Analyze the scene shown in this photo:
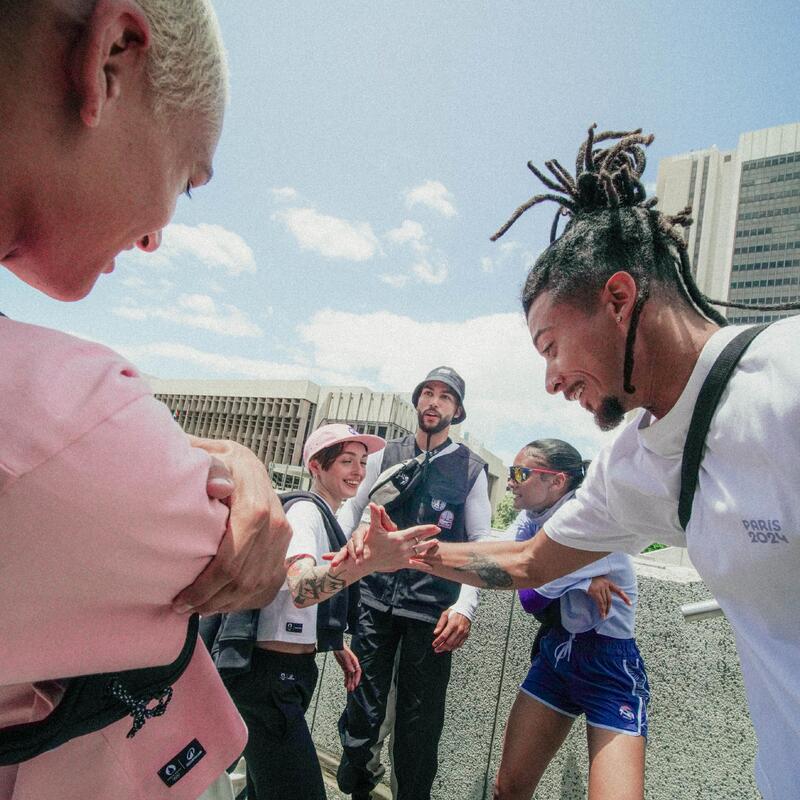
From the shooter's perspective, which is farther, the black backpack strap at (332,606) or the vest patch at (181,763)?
the black backpack strap at (332,606)

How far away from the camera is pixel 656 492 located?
188 centimetres

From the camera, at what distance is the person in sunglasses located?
264cm

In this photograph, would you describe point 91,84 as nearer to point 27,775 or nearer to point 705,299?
point 27,775

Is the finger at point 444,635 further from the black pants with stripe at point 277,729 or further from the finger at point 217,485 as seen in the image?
the finger at point 217,485

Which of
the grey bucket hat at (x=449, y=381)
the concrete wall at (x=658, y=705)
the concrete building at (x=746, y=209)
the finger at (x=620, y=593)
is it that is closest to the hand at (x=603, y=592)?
the finger at (x=620, y=593)

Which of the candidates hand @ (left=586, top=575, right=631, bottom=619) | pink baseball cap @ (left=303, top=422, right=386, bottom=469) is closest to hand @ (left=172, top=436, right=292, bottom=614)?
hand @ (left=586, top=575, right=631, bottom=619)

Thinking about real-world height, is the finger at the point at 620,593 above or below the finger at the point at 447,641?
above

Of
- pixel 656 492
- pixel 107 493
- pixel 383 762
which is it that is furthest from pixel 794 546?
pixel 383 762

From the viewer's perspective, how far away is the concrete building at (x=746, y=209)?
7300cm

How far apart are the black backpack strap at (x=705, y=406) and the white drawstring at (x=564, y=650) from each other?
1.61m

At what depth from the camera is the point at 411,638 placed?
3484 mm

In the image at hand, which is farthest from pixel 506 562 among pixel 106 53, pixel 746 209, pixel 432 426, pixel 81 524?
pixel 746 209

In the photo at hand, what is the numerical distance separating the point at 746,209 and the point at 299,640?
9508cm

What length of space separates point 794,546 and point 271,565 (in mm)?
1261
